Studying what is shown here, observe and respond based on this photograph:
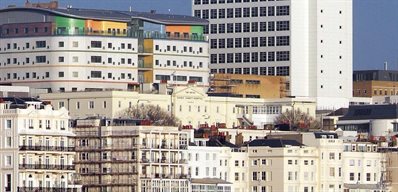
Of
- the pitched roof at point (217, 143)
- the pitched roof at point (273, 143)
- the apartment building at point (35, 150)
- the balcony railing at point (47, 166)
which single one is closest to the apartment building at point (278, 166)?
the pitched roof at point (273, 143)

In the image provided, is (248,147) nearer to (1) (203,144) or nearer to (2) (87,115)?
(1) (203,144)

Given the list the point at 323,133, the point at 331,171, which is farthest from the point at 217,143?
the point at 323,133

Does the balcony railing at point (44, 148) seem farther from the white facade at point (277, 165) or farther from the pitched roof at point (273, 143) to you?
the pitched roof at point (273, 143)

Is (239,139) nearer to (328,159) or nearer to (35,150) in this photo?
(328,159)

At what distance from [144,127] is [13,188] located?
42.1 feet

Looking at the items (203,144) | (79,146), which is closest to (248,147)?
(203,144)

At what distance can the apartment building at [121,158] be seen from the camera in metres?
176

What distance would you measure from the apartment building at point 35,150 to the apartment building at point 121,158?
459 centimetres

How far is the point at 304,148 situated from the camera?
617 ft

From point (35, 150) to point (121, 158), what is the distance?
370 inches

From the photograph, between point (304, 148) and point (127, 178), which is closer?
point (127, 178)

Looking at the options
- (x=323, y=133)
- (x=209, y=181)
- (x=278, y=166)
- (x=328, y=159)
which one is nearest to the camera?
(x=209, y=181)

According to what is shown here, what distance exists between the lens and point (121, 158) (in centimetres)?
17688

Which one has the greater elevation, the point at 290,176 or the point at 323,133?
the point at 323,133
